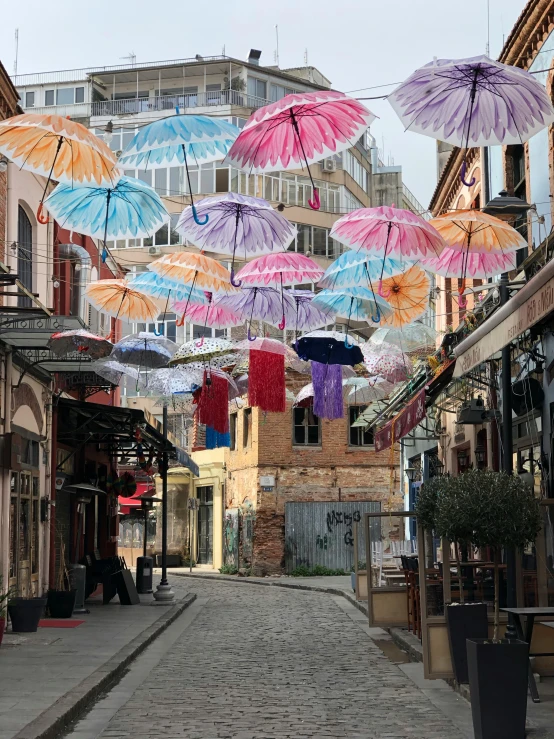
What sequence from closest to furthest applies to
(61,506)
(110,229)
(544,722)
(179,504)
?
1. (544,722)
2. (110,229)
3. (61,506)
4. (179,504)

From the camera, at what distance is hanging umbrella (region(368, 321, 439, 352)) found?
68.8 feet

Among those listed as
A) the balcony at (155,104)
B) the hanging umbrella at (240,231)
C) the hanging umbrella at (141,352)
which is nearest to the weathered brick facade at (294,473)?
the balcony at (155,104)

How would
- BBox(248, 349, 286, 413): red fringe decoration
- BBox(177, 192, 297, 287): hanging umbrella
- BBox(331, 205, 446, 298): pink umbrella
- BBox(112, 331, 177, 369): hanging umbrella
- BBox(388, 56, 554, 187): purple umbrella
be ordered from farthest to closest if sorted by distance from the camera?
BBox(112, 331, 177, 369): hanging umbrella < BBox(248, 349, 286, 413): red fringe decoration < BBox(177, 192, 297, 287): hanging umbrella < BBox(331, 205, 446, 298): pink umbrella < BBox(388, 56, 554, 187): purple umbrella

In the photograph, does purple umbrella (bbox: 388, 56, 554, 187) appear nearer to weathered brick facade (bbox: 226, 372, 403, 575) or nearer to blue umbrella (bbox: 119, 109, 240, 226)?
blue umbrella (bbox: 119, 109, 240, 226)

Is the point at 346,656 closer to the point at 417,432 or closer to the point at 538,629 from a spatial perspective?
the point at 538,629

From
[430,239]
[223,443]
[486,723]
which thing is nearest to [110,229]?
[430,239]

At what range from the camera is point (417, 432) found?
30.1 meters

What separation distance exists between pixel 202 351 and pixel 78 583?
5798 millimetres

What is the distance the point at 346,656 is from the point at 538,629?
173 inches

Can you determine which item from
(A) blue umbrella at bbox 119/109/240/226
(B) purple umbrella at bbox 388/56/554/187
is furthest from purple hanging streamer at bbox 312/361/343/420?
(B) purple umbrella at bbox 388/56/554/187

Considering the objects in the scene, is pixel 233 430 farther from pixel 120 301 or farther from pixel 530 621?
pixel 530 621

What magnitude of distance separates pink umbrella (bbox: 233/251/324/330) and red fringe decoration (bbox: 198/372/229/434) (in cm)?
A: 631

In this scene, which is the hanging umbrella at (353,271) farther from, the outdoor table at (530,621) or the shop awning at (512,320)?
the outdoor table at (530,621)

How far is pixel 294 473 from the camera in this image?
4031 centimetres
